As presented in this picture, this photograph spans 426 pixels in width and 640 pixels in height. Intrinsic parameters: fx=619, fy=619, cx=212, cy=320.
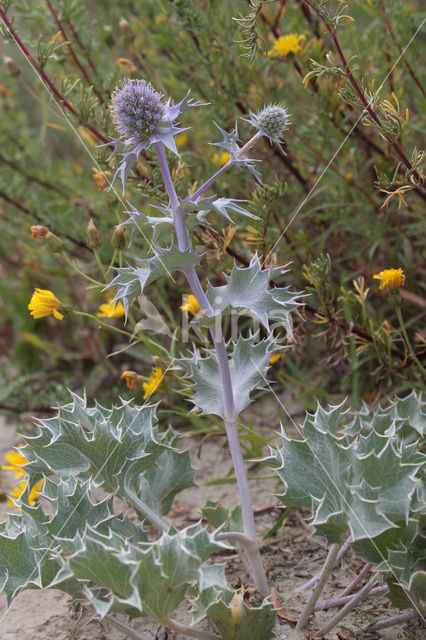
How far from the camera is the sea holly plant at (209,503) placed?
43.5 inches

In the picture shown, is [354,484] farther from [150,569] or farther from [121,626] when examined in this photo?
[121,626]

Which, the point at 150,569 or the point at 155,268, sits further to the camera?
the point at 155,268

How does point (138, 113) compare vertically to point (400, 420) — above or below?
above

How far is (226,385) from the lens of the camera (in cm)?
133

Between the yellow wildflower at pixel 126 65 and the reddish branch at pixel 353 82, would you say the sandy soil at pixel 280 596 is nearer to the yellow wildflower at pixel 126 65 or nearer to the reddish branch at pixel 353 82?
the reddish branch at pixel 353 82

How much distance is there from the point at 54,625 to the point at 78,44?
80.4 inches

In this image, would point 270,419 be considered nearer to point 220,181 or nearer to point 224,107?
point 220,181

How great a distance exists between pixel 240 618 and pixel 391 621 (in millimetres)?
357

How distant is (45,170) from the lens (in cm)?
286

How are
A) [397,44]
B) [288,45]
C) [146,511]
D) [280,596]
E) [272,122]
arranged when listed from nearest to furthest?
[272,122]
[146,511]
[280,596]
[288,45]
[397,44]

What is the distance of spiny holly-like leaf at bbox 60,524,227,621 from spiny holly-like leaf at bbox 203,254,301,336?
0.45 meters

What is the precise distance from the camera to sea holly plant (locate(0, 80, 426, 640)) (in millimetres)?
1105

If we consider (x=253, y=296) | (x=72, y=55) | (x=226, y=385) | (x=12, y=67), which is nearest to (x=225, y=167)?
(x=253, y=296)

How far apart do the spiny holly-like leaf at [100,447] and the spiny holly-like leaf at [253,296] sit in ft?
1.15
